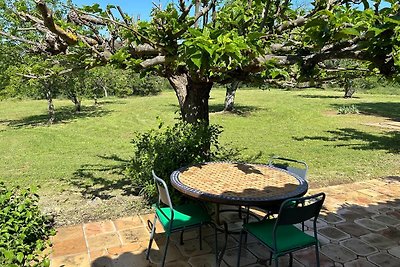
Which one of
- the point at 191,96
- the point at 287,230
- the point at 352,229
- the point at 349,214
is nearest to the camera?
the point at 287,230

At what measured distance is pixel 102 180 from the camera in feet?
21.1

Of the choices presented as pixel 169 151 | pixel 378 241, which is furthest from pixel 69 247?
pixel 378 241

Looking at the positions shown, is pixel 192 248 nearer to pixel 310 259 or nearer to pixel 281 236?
pixel 281 236

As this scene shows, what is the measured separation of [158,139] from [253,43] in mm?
2627

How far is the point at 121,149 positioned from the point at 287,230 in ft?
25.3

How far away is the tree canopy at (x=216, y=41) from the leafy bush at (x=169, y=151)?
0.48 meters

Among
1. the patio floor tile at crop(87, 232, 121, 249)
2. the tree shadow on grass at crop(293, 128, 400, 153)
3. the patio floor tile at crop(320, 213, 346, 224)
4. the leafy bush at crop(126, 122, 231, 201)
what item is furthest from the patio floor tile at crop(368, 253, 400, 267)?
the tree shadow on grass at crop(293, 128, 400, 153)

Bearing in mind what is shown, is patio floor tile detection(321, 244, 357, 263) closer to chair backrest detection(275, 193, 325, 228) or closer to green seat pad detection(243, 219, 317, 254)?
green seat pad detection(243, 219, 317, 254)

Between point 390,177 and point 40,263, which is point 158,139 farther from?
point 390,177

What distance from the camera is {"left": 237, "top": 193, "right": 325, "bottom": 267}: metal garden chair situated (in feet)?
8.34

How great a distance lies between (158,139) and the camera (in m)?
4.79

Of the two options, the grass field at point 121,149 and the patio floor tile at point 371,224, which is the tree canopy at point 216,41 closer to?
the patio floor tile at point 371,224

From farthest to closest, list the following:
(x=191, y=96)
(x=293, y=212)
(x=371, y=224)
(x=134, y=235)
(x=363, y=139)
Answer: (x=363, y=139), (x=191, y=96), (x=371, y=224), (x=134, y=235), (x=293, y=212)

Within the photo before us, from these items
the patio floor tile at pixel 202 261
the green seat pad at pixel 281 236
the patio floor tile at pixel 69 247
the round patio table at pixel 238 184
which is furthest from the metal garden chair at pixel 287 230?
the patio floor tile at pixel 69 247
